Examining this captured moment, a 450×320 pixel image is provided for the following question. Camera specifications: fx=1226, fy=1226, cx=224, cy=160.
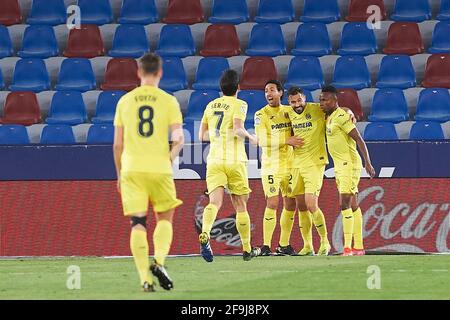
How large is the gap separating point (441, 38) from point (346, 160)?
18.5 feet

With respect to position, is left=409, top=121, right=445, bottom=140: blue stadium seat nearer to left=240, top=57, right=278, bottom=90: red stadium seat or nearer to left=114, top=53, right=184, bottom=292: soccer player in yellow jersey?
left=240, top=57, right=278, bottom=90: red stadium seat

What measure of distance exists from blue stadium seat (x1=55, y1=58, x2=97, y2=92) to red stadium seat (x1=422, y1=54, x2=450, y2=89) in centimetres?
543

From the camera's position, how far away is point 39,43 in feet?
68.6

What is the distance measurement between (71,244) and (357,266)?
4.80 meters

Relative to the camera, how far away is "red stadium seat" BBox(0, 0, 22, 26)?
2148 centimetres

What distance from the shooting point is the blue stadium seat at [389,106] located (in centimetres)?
1884

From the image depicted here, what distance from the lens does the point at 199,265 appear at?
1369 cm

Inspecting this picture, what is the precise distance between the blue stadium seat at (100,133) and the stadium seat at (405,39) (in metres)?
4.92

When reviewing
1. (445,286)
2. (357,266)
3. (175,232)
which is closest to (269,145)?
(175,232)

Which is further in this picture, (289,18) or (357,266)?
(289,18)

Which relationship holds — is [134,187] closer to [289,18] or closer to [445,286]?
[445,286]

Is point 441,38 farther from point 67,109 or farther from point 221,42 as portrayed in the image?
point 67,109

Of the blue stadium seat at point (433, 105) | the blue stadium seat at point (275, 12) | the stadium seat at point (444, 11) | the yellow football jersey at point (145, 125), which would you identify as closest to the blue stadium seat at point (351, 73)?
the blue stadium seat at point (433, 105)

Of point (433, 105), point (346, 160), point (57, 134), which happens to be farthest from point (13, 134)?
point (433, 105)
